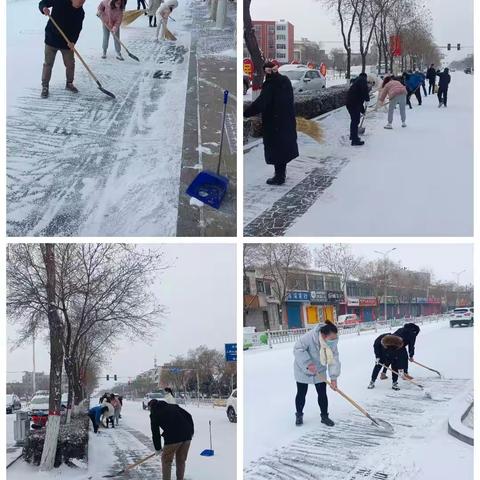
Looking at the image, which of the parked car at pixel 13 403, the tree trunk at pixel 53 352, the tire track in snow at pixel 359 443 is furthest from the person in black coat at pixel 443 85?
the parked car at pixel 13 403

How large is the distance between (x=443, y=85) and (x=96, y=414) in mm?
3225

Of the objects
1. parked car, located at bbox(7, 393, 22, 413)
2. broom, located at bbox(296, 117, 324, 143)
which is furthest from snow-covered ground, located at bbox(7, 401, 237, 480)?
broom, located at bbox(296, 117, 324, 143)

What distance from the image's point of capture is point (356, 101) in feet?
14.6

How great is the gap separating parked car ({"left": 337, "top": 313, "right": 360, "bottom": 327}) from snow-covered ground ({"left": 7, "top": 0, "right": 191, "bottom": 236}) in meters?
1.23

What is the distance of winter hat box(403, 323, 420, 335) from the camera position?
13.8 feet

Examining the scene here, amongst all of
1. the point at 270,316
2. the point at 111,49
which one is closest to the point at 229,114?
the point at 111,49

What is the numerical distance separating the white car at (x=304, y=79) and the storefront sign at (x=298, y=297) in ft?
4.53

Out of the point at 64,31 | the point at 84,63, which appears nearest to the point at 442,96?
the point at 84,63

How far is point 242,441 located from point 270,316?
798mm

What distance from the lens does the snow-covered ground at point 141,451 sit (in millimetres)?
4012

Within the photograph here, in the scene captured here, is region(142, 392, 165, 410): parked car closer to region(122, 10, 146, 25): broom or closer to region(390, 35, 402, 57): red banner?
region(122, 10, 146, 25): broom

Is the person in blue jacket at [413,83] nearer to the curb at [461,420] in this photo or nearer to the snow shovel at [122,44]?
the snow shovel at [122,44]

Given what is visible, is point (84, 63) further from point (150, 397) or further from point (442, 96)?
point (442, 96)

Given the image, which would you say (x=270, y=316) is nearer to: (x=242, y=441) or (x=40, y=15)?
(x=242, y=441)
